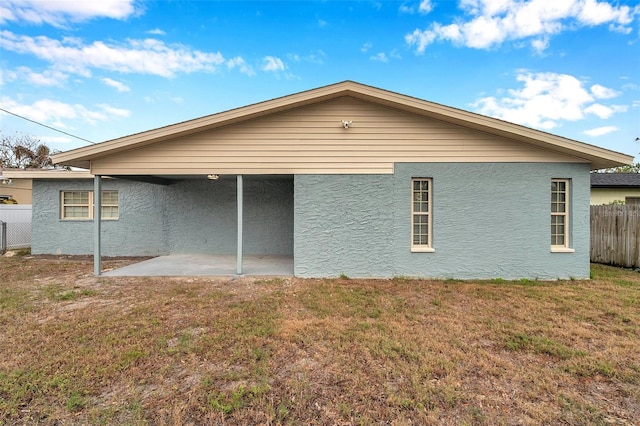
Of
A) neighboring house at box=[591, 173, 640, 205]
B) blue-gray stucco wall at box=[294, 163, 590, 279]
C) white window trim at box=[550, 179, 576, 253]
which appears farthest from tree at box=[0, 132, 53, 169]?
neighboring house at box=[591, 173, 640, 205]

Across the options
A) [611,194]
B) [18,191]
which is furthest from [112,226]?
[611,194]

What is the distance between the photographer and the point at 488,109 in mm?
17578

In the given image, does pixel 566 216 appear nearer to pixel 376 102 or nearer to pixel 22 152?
pixel 376 102

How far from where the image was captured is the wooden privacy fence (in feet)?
27.3

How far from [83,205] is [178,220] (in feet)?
12.6

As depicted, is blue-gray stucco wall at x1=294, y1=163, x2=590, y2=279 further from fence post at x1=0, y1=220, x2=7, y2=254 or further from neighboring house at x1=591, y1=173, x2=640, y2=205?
fence post at x1=0, y1=220, x2=7, y2=254

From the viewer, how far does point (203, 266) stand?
27.2 ft

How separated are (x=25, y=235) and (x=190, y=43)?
11337mm

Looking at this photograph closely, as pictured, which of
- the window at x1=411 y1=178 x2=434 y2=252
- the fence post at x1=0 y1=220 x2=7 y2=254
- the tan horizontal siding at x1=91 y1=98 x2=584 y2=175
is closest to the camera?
the tan horizontal siding at x1=91 y1=98 x2=584 y2=175

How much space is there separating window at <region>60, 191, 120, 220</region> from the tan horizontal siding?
4153 mm

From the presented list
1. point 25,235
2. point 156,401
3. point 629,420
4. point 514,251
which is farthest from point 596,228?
point 25,235

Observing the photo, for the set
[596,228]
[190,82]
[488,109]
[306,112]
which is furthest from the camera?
[488,109]

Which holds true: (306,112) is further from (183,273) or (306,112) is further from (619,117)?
(619,117)

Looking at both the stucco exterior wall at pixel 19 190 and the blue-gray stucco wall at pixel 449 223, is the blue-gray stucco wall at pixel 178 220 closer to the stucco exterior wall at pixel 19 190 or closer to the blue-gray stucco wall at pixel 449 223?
the blue-gray stucco wall at pixel 449 223
